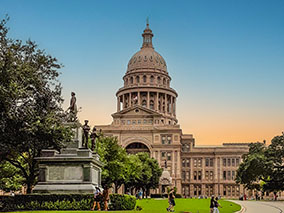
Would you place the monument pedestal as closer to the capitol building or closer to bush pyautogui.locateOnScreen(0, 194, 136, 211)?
bush pyautogui.locateOnScreen(0, 194, 136, 211)

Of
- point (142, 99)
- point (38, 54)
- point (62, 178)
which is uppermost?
point (142, 99)

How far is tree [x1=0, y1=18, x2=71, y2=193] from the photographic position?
3094cm

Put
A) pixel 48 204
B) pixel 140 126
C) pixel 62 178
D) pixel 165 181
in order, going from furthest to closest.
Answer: pixel 140 126 → pixel 165 181 → pixel 62 178 → pixel 48 204

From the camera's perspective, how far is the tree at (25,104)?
30938 mm

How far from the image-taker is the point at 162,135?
137 meters

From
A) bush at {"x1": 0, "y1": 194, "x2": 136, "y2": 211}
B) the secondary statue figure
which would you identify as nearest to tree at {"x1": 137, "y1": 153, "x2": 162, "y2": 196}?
the secondary statue figure

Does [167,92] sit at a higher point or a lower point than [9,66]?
higher

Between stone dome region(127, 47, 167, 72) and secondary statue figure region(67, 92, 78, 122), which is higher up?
stone dome region(127, 47, 167, 72)

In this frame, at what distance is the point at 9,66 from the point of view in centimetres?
3111

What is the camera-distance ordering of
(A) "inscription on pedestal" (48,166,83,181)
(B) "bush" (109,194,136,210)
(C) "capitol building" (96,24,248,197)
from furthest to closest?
(C) "capitol building" (96,24,248,197) < (A) "inscription on pedestal" (48,166,83,181) < (B) "bush" (109,194,136,210)

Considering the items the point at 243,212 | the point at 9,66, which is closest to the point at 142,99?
the point at 243,212

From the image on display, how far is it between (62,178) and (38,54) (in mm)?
10439

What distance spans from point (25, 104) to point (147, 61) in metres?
133

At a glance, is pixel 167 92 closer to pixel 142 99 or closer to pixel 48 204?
pixel 142 99
